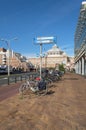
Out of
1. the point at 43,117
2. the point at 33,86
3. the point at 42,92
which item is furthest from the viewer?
the point at 42,92

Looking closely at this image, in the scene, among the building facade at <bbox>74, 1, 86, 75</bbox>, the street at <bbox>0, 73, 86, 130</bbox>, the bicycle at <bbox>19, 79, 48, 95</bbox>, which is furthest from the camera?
the building facade at <bbox>74, 1, 86, 75</bbox>

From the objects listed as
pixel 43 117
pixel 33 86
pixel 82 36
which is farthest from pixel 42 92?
pixel 82 36

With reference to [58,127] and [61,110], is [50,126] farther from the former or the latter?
[61,110]

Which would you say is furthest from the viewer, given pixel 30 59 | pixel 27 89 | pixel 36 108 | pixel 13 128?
pixel 30 59

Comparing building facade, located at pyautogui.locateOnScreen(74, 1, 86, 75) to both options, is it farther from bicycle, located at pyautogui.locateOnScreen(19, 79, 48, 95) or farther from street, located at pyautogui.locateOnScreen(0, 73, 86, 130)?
street, located at pyautogui.locateOnScreen(0, 73, 86, 130)

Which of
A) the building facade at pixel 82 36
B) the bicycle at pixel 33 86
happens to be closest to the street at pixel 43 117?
the bicycle at pixel 33 86

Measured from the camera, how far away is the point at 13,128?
21.1 ft

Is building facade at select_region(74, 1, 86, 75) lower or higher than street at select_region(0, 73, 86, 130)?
higher

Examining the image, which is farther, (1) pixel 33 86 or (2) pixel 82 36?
(2) pixel 82 36

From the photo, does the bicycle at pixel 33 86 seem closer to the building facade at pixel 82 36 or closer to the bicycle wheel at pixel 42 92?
the bicycle wheel at pixel 42 92

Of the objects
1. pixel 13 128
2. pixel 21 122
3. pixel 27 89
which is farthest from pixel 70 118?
pixel 27 89

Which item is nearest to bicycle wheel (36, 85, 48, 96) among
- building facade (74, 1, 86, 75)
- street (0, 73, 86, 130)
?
street (0, 73, 86, 130)

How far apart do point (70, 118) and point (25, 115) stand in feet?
4.99

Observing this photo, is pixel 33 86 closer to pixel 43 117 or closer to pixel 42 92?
pixel 42 92
